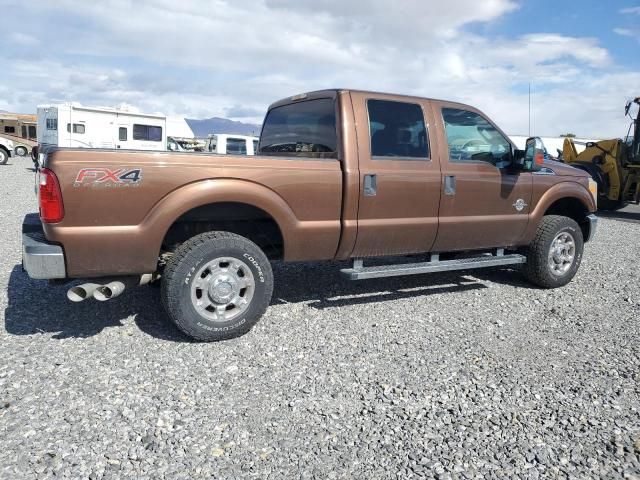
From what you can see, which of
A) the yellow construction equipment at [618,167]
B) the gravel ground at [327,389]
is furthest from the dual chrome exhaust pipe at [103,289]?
the yellow construction equipment at [618,167]

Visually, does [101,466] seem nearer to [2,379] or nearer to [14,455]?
[14,455]

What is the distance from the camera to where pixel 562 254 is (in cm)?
595

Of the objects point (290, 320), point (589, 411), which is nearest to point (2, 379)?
point (290, 320)

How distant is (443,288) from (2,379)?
418cm

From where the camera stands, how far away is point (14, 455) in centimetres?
258

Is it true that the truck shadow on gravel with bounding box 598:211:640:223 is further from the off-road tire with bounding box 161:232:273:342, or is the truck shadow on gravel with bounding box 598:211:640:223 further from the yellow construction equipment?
the off-road tire with bounding box 161:232:273:342

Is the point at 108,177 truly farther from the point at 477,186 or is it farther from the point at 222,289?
the point at 477,186

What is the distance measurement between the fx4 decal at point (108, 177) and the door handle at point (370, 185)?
1.83m

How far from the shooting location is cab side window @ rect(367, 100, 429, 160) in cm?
464

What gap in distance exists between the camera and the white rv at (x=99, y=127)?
1984cm

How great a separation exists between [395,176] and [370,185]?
28cm

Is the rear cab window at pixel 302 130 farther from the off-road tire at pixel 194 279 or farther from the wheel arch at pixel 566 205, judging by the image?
the wheel arch at pixel 566 205

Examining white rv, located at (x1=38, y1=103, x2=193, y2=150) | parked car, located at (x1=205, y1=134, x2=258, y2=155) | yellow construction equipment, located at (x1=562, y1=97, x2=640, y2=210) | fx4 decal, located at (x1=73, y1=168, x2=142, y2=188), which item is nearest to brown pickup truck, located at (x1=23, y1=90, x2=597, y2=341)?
fx4 decal, located at (x1=73, y1=168, x2=142, y2=188)

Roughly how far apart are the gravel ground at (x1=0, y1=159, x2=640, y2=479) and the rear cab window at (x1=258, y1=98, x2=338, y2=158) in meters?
1.48
